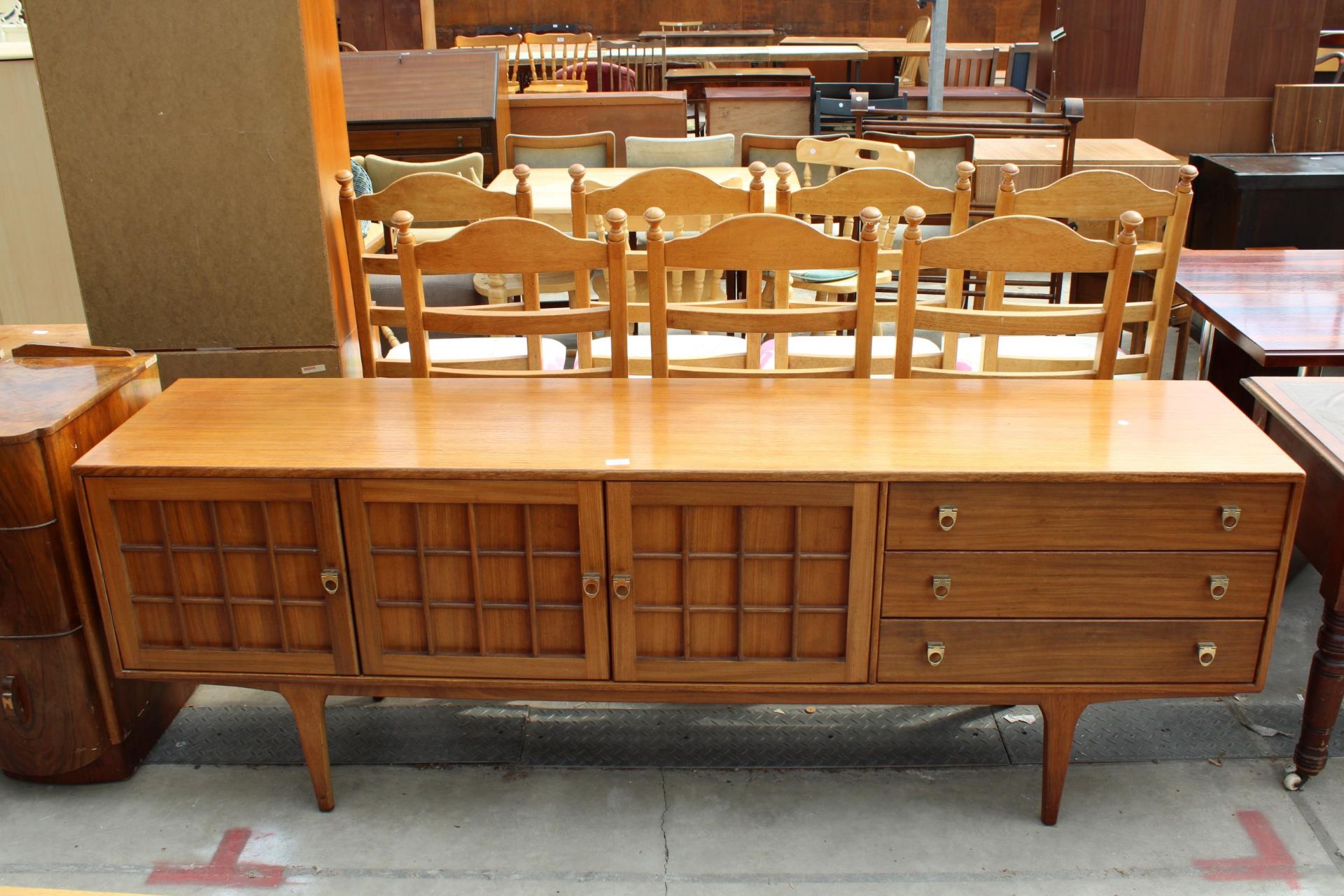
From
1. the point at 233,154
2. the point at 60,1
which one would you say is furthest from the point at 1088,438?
the point at 60,1

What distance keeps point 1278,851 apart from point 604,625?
1314 mm

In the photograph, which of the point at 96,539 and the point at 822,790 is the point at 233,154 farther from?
the point at 822,790

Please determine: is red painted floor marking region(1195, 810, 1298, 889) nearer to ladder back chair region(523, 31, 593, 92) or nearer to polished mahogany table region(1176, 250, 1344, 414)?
polished mahogany table region(1176, 250, 1344, 414)

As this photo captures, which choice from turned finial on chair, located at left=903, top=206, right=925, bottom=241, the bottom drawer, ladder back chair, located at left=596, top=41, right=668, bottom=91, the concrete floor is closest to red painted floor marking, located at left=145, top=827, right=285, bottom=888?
the concrete floor

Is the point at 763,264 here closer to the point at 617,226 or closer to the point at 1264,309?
the point at 617,226

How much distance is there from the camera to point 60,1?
243cm

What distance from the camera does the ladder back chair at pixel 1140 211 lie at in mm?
2672

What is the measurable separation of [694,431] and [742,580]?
0.96 ft

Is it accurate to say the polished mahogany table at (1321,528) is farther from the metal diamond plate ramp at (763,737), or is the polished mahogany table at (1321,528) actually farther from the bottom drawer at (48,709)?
the bottom drawer at (48,709)

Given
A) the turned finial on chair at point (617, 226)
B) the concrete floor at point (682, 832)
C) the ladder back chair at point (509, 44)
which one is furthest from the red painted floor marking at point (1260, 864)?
the ladder back chair at point (509, 44)

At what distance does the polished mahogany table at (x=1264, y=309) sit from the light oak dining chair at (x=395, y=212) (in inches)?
71.9

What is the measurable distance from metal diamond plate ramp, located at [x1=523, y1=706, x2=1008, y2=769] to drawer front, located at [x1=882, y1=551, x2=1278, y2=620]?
1.67ft

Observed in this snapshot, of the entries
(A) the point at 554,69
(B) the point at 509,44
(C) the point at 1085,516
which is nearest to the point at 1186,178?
(C) the point at 1085,516

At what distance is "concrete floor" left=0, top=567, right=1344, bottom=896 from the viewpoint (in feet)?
6.70
